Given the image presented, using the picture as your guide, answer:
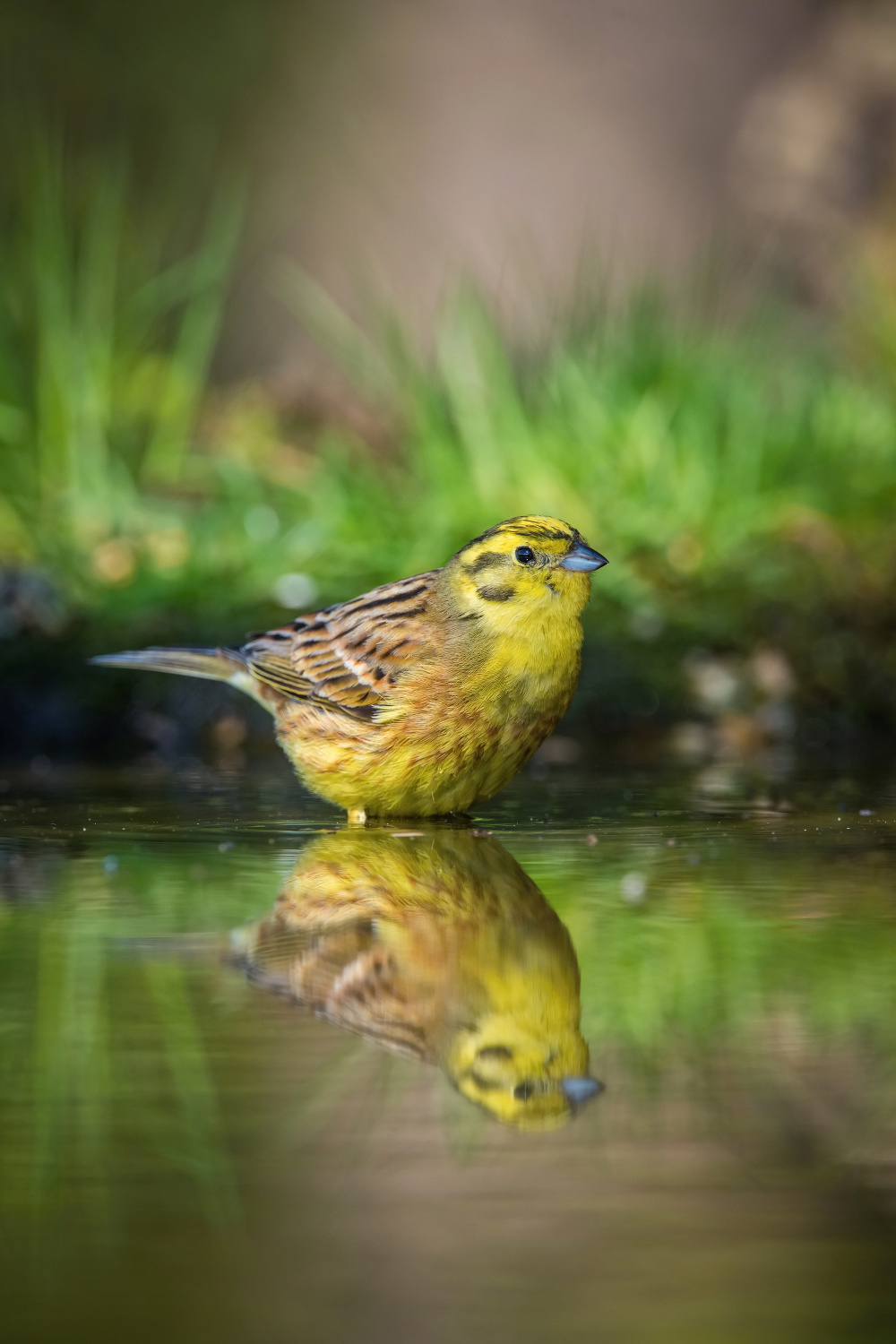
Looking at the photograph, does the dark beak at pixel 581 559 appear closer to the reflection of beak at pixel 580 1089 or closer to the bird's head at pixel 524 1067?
the bird's head at pixel 524 1067

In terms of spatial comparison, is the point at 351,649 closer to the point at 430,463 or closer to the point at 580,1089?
the point at 580,1089

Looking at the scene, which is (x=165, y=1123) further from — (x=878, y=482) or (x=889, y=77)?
(x=889, y=77)

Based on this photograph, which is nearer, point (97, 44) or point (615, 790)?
point (615, 790)

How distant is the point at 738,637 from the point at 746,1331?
6098 mm

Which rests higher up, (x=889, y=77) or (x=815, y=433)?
(x=889, y=77)

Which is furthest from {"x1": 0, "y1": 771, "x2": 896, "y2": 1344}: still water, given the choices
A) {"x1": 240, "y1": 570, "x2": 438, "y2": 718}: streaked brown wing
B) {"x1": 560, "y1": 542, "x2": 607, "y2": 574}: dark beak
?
{"x1": 560, "y1": 542, "x2": 607, "y2": 574}: dark beak

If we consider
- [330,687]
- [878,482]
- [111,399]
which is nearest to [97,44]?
[111,399]

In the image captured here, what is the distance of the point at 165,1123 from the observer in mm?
2512

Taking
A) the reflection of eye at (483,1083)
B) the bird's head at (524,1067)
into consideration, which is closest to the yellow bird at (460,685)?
the bird's head at (524,1067)

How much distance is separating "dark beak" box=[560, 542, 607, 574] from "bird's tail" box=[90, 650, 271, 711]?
142cm

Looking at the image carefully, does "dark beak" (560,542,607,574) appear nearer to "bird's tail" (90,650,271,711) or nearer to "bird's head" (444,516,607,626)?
"bird's head" (444,516,607,626)

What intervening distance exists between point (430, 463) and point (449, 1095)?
648 cm

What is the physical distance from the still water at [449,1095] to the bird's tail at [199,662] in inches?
58.4

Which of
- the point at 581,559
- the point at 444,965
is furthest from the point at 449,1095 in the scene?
the point at 581,559
